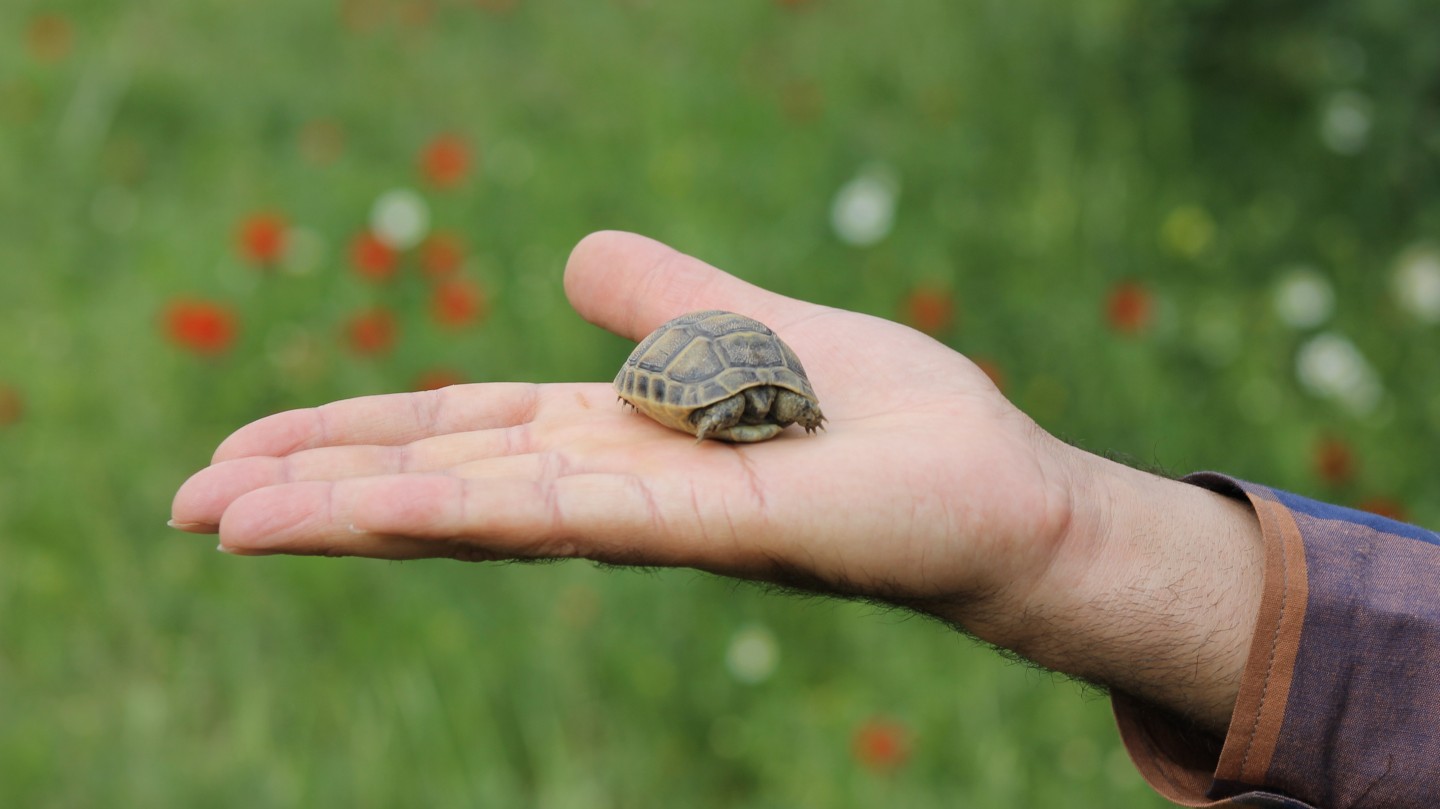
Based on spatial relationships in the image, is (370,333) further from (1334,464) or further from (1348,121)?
A: (1348,121)

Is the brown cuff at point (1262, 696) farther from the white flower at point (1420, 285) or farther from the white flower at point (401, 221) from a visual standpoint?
the white flower at point (401, 221)

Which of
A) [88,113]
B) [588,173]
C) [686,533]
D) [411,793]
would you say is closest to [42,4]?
[88,113]

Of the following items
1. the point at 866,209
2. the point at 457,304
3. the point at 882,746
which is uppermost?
the point at 866,209

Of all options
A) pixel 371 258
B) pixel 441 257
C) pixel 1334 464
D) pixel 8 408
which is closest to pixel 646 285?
pixel 441 257

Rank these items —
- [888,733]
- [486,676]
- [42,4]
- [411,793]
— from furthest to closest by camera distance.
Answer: [42,4] < [486,676] < [411,793] < [888,733]

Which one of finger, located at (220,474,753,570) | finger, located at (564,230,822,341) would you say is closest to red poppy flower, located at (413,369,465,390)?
finger, located at (564,230,822,341)

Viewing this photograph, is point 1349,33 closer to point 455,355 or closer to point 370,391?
point 455,355

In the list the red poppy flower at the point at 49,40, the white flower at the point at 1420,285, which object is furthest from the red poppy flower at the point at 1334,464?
the red poppy flower at the point at 49,40
